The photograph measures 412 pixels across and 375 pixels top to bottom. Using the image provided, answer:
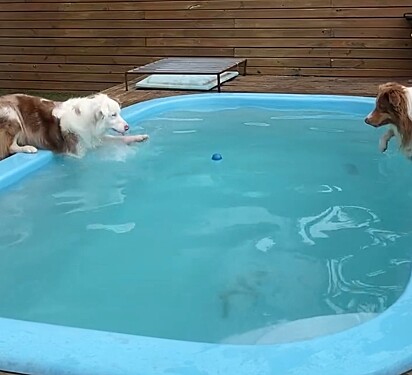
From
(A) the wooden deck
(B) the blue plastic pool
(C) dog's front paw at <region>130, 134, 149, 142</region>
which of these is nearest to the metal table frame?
(A) the wooden deck

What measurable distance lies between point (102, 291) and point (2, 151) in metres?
1.73

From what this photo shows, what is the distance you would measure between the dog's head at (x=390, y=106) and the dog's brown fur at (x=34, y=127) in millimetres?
1883

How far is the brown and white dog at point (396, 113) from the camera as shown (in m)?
3.15

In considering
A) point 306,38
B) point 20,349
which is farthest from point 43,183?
point 306,38

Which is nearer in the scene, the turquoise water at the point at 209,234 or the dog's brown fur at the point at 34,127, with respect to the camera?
the turquoise water at the point at 209,234

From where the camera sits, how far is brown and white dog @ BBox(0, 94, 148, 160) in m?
3.83

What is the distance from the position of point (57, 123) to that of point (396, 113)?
6.85 ft

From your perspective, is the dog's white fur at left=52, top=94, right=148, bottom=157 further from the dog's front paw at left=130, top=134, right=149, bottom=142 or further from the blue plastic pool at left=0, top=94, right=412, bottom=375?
the dog's front paw at left=130, top=134, right=149, bottom=142

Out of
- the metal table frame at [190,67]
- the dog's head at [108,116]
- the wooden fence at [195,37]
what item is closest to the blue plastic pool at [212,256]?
the dog's head at [108,116]

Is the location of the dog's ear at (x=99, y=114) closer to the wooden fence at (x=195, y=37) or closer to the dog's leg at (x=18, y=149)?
the dog's leg at (x=18, y=149)

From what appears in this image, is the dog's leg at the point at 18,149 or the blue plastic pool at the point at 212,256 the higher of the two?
the dog's leg at the point at 18,149

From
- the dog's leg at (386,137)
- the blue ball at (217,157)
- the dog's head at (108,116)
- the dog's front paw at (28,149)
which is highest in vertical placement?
the dog's head at (108,116)

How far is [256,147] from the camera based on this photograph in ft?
14.0

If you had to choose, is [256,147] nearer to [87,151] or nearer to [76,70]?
[87,151]
